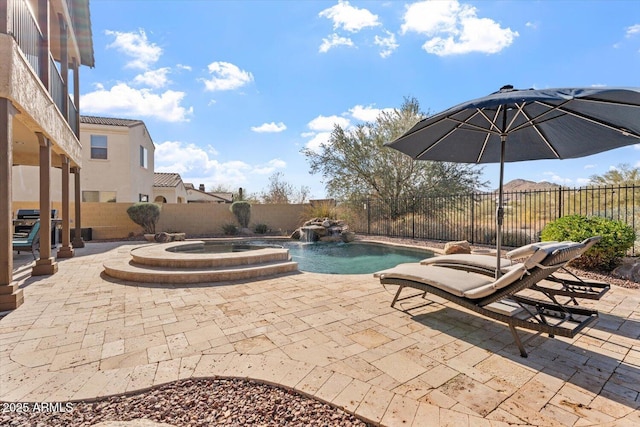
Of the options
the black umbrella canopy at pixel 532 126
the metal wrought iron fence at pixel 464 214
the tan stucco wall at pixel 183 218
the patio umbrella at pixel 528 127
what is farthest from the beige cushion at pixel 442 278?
the tan stucco wall at pixel 183 218

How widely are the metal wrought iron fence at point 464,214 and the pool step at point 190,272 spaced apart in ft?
23.7

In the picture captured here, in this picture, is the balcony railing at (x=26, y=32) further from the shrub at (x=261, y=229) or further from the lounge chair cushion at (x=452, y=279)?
the shrub at (x=261, y=229)

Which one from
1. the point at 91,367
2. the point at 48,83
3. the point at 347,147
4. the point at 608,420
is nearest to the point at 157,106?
the point at 48,83

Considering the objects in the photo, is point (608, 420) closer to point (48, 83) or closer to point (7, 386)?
point (7, 386)

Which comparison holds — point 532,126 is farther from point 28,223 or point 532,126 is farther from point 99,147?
point 99,147

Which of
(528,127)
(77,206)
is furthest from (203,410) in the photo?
(77,206)

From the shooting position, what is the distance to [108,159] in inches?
600

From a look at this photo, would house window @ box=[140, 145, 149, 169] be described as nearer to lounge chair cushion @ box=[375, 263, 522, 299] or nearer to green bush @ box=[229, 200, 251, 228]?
green bush @ box=[229, 200, 251, 228]

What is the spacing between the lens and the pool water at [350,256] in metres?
6.99

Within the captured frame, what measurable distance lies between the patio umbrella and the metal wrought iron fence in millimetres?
5444

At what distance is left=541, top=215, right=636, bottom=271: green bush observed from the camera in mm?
5059

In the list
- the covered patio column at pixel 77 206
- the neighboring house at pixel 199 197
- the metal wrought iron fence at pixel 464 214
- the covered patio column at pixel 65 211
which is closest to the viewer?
the covered patio column at pixel 65 211

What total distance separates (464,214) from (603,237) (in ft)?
21.6

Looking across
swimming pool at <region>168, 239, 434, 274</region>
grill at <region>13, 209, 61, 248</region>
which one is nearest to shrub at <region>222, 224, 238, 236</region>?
swimming pool at <region>168, 239, 434, 274</region>
